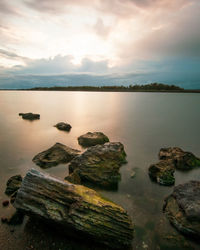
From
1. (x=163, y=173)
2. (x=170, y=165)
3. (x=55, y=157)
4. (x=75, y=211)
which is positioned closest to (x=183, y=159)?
(x=170, y=165)

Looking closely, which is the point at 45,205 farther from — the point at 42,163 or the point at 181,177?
the point at 181,177

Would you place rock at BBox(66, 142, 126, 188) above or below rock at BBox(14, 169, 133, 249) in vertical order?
below

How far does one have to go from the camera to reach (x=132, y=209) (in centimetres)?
810

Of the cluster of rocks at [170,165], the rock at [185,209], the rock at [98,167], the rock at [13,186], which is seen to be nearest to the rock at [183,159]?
the cluster of rocks at [170,165]

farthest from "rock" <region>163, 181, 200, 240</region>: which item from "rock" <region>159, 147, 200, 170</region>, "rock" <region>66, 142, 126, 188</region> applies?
"rock" <region>159, 147, 200, 170</region>

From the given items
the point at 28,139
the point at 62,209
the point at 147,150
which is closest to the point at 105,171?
the point at 62,209

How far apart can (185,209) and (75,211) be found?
480 cm

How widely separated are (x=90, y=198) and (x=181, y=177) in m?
7.98

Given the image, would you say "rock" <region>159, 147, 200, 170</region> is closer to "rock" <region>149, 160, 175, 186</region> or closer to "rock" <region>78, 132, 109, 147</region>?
"rock" <region>149, 160, 175, 186</region>

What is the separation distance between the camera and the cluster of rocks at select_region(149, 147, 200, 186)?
10.5m

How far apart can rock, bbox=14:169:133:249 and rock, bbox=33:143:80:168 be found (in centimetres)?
648

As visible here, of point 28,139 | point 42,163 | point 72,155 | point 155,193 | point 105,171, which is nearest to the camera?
point 155,193

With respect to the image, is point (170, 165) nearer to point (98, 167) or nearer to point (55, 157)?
point (98, 167)

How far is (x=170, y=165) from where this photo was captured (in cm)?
1165
